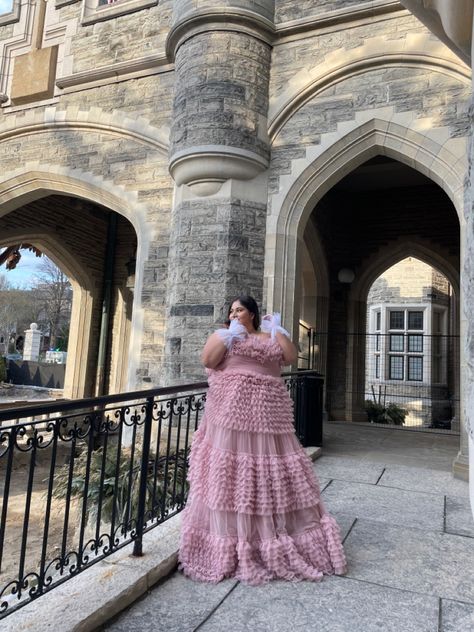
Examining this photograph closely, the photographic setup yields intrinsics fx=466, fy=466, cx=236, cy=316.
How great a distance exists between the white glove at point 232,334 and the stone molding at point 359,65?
13.7ft

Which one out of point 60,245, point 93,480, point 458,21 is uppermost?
point 60,245

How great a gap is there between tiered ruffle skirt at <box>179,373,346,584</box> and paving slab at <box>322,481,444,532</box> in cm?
99

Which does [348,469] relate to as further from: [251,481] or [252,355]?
[252,355]

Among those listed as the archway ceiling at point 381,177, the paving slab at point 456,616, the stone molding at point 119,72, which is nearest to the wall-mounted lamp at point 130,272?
the stone molding at point 119,72

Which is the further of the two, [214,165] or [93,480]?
[214,165]

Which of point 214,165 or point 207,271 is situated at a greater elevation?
point 214,165

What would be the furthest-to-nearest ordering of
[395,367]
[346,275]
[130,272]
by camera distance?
[395,367], [130,272], [346,275]

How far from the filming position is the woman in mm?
2221

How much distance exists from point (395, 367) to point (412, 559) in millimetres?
13516

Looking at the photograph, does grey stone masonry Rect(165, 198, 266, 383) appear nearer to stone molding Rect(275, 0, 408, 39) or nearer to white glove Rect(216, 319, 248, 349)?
stone molding Rect(275, 0, 408, 39)

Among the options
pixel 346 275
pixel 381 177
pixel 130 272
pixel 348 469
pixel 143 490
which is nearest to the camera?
pixel 143 490

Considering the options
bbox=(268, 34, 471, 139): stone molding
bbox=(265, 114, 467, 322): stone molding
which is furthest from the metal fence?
bbox=(268, 34, 471, 139): stone molding

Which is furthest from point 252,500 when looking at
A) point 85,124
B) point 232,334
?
point 85,124

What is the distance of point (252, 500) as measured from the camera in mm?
2227
